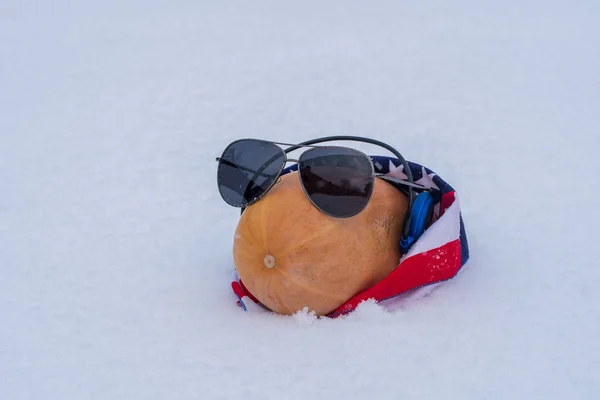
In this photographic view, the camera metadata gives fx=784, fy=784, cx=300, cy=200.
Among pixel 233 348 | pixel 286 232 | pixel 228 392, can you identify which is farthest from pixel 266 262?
pixel 228 392

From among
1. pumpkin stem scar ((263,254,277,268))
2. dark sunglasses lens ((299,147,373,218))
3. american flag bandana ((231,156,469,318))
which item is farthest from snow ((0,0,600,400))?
dark sunglasses lens ((299,147,373,218))

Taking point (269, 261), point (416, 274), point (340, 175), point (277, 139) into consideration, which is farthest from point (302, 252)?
point (277, 139)

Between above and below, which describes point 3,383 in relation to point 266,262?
below

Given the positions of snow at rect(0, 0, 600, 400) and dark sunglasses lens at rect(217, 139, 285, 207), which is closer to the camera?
snow at rect(0, 0, 600, 400)

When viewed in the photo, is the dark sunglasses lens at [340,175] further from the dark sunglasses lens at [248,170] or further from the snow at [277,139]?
the snow at [277,139]

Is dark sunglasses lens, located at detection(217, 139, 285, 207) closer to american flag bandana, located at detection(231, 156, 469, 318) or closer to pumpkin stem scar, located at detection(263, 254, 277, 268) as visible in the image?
pumpkin stem scar, located at detection(263, 254, 277, 268)

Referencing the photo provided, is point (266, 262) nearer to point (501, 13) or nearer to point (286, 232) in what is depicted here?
point (286, 232)
